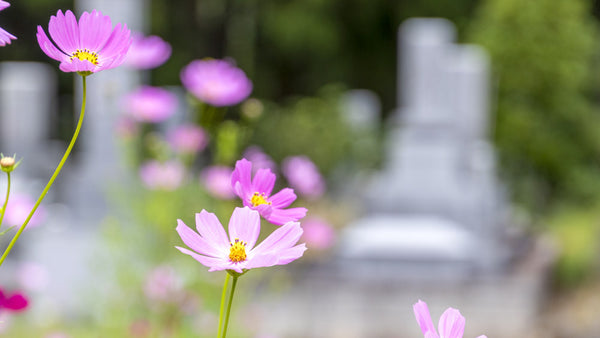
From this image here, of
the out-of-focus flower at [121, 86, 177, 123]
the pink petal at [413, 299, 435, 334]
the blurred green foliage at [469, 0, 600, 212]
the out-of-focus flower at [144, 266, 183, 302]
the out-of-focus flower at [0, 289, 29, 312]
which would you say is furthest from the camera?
the blurred green foliage at [469, 0, 600, 212]

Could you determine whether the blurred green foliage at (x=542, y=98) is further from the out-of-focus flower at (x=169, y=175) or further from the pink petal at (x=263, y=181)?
the pink petal at (x=263, y=181)

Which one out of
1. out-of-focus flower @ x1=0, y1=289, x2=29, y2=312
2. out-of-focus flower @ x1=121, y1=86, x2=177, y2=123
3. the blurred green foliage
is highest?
the blurred green foliage

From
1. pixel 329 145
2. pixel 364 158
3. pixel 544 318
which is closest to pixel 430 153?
pixel 544 318

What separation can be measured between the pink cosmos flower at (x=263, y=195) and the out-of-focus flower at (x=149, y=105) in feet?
4.11

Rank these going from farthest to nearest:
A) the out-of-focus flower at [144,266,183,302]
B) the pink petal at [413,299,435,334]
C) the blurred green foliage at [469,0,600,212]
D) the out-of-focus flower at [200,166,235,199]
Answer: the blurred green foliage at [469,0,600,212] → the out-of-focus flower at [144,266,183,302] → the out-of-focus flower at [200,166,235,199] → the pink petal at [413,299,435,334]

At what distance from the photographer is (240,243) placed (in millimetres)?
438

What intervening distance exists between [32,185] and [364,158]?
425cm

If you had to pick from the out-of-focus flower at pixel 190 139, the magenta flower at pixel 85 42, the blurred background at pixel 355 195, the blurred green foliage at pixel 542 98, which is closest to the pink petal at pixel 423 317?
the magenta flower at pixel 85 42

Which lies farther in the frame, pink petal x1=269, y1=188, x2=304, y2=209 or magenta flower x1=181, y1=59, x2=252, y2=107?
magenta flower x1=181, y1=59, x2=252, y2=107

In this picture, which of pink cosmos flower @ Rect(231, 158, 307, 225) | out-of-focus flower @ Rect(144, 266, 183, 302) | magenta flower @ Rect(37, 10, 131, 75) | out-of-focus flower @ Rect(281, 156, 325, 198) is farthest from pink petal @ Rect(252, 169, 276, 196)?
out-of-focus flower @ Rect(144, 266, 183, 302)

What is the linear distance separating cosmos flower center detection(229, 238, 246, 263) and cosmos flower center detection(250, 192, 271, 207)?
26mm

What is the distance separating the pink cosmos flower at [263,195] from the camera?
0.43 meters

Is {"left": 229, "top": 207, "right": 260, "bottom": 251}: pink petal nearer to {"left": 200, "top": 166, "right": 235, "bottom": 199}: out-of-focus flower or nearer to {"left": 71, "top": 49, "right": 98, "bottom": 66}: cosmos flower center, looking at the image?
{"left": 71, "top": 49, "right": 98, "bottom": 66}: cosmos flower center

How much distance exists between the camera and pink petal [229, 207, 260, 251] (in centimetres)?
43
